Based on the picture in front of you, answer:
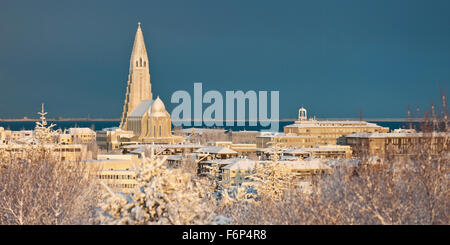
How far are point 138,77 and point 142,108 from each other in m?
20.1

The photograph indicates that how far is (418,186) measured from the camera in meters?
22.6

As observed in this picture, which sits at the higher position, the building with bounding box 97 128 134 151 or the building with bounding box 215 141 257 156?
the building with bounding box 97 128 134 151

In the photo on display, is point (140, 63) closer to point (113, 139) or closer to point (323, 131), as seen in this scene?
point (113, 139)

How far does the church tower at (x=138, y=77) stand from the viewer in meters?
185

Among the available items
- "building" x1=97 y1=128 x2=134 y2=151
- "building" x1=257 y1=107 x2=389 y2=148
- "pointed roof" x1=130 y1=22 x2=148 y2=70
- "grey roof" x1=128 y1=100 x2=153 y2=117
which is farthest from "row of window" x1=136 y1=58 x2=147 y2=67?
"building" x1=257 y1=107 x2=389 y2=148

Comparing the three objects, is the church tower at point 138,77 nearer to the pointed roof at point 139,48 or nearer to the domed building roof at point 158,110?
the pointed roof at point 139,48

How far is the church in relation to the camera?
146 m

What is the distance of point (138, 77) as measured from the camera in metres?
186

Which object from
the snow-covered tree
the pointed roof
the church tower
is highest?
the pointed roof

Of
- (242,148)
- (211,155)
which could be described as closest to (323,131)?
(242,148)

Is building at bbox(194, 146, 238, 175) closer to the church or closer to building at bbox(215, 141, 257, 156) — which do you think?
building at bbox(215, 141, 257, 156)

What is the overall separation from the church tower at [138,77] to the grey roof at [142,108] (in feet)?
36.8
